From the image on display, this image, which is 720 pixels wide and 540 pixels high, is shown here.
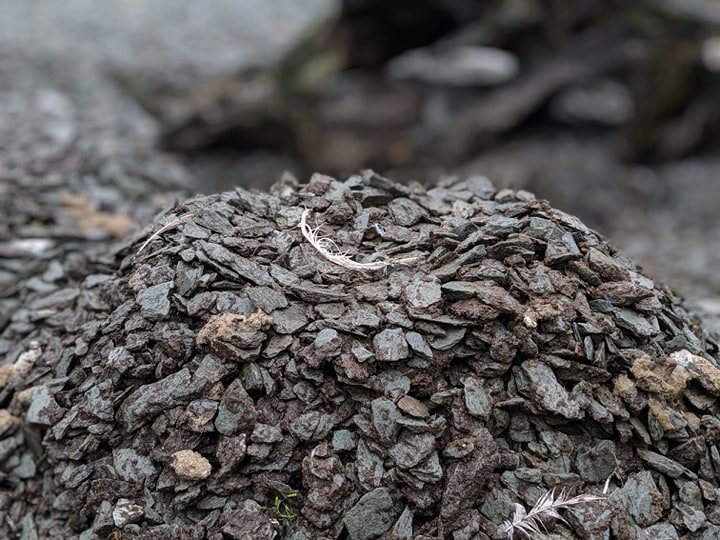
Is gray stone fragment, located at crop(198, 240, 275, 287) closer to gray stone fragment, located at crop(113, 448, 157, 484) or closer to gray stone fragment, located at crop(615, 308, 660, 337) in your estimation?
gray stone fragment, located at crop(113, 448, 157, 484)

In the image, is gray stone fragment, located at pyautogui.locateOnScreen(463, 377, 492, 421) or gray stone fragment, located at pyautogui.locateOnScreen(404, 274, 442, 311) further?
gray stone fragment, located at pyautogui.locateOnScreen(404, 274, 442, 311)

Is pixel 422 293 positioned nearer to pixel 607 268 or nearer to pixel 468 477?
pixel 468 477

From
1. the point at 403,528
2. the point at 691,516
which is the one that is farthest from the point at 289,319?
the point at 691,516

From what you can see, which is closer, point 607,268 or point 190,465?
point 190,465

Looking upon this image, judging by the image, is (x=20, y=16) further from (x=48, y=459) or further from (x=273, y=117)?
(x=48, y=459)

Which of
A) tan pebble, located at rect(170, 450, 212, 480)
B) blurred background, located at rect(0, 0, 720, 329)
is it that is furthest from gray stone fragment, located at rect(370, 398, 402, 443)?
blurred background, located at rect(0, 0, 720, 329)

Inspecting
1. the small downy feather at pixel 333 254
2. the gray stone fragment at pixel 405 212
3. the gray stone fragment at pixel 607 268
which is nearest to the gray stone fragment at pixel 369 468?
the small downy feather at pixel 333 254

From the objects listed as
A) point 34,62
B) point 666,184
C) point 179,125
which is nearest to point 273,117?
point 179,125

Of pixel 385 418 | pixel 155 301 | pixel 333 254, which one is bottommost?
pixel 385 418
